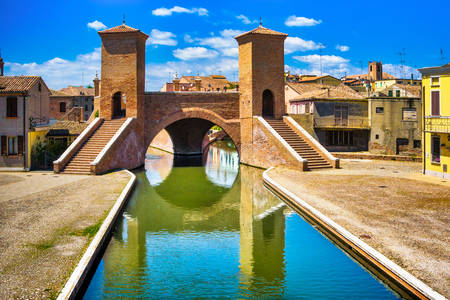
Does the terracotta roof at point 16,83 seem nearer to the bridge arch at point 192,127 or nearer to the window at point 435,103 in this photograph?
the bridge arch at point 192,127

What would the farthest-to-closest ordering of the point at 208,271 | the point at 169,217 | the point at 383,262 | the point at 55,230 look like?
the point at 169,217
the point at 55,230
the point at 208,271
the point at 383,262

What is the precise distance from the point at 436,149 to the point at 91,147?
18669 millimetres

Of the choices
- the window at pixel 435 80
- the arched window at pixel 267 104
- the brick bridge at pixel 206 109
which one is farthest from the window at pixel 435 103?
the arched window at pixel 267 104

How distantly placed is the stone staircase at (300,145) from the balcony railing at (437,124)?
561 cm

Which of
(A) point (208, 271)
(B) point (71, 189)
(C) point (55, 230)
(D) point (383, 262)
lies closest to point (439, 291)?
(D) point (383, 262)

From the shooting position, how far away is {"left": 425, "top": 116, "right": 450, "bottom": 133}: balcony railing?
18.0 metres

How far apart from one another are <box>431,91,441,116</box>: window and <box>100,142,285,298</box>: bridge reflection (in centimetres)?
916

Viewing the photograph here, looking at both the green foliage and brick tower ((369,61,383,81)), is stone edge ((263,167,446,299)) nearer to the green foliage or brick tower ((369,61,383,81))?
the green foliage

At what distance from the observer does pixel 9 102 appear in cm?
2158

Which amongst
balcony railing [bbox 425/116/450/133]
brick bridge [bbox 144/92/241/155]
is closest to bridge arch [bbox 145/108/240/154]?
brick bridge [bbox 144/92/241/155]

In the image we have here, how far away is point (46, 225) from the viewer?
1078cm

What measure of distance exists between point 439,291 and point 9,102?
876 inches

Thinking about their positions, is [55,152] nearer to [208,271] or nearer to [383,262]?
[208,271]

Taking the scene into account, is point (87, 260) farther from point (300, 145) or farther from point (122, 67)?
point (122, 67)
